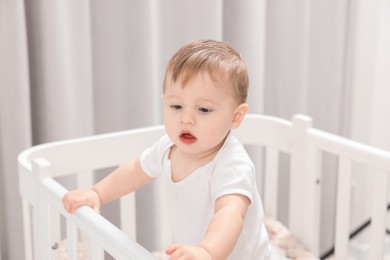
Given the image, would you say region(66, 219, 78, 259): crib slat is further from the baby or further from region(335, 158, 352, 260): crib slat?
region(335, 158, 352, 260): crib slat

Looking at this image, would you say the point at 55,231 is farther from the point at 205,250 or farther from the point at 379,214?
the point at 379,214

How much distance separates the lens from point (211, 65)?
104cm

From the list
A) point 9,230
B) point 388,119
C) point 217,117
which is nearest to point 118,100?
point 9,230

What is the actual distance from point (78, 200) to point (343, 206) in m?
0.70

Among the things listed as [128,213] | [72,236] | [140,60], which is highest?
[140,60]

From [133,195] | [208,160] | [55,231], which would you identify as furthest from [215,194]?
[133,195]

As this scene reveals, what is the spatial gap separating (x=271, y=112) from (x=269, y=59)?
0.55 feet

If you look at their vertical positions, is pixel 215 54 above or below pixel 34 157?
above

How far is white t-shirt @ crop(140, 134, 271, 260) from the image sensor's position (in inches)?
42.9

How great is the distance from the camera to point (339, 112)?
7.57 ft

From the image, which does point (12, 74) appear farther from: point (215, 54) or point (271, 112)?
point (271, 112)

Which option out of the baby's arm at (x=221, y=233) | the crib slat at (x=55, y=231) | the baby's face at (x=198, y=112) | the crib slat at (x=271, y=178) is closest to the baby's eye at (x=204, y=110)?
the baby's face at (x=198, y=112)

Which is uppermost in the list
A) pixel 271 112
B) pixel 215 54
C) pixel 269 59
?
pixel 215 54

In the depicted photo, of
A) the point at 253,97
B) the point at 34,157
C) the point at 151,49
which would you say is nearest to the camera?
the point at 34,157
